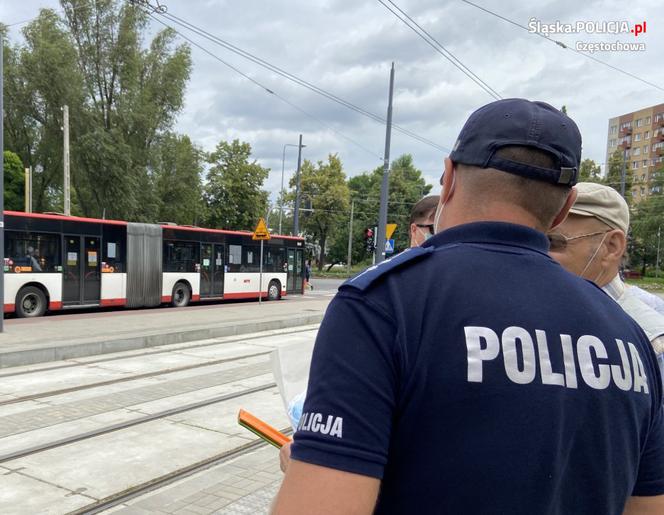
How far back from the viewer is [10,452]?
5102 millimetres

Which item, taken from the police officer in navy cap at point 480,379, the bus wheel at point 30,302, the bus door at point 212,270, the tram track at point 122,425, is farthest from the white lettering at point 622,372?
the bus door at point 212,270

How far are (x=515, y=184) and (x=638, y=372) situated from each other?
0.46 meters

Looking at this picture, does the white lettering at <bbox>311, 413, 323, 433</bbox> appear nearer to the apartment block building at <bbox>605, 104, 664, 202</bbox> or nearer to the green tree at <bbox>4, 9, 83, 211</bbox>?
the green tree at <bbox>4, 9, 83, 211</bbox>

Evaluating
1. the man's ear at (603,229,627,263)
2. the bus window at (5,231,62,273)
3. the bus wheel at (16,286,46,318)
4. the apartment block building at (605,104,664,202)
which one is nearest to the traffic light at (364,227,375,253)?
the bus window at (5,231,62,273)

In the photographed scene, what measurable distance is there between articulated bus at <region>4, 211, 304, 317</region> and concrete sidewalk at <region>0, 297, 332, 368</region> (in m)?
0.76

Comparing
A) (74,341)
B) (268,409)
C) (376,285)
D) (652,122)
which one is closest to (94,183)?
(74,341)

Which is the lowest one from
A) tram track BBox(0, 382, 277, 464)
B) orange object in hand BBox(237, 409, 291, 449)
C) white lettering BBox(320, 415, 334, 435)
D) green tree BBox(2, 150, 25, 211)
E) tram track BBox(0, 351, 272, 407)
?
tram track BBox(0, 351, 272, 407)

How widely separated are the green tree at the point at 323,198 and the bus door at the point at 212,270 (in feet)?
103

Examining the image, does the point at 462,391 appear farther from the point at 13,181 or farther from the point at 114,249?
the point at 13,181

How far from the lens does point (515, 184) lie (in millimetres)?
1151

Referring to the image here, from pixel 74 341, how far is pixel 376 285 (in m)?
10.7

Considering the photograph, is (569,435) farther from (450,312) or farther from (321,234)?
(321,234)

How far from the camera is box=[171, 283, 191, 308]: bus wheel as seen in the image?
19.1m

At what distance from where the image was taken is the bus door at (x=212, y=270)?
20.0 m
